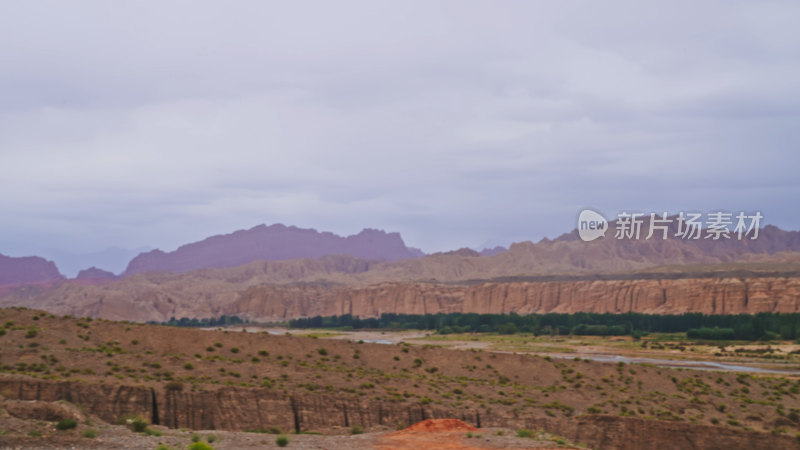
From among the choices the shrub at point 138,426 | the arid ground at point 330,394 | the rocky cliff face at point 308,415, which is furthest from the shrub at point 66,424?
the rocky cliff face at point 308,415

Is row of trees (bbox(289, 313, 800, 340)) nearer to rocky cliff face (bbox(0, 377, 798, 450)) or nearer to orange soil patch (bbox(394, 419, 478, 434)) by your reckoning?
rocky cliff face (bbox(0, 377, 798, 450))

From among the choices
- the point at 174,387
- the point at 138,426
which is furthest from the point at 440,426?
the point at 138,426

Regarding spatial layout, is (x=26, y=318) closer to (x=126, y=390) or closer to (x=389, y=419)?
(x=126, y=390)

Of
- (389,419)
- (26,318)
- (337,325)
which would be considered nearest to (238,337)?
(26,318)

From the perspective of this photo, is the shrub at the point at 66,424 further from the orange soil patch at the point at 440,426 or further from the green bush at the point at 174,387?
the orange soil patch at the point at 440,426

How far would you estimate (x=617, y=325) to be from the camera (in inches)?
5531

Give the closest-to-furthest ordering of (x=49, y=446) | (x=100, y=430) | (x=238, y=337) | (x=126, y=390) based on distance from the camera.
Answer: (x=49, y=446) < (x=100, y=430) < (x=126, y=390) < (x=238, y=337)

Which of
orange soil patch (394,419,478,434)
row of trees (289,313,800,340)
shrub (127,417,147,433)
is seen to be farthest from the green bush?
row of trees (289,313,800,340)

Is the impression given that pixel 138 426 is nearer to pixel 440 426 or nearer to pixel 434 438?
pixel 434 438

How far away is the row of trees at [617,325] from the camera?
4540 inches

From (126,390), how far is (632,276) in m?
184

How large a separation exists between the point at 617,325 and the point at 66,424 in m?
129

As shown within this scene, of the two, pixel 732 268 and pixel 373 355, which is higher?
pixel 732 268

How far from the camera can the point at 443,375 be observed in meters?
43.9
